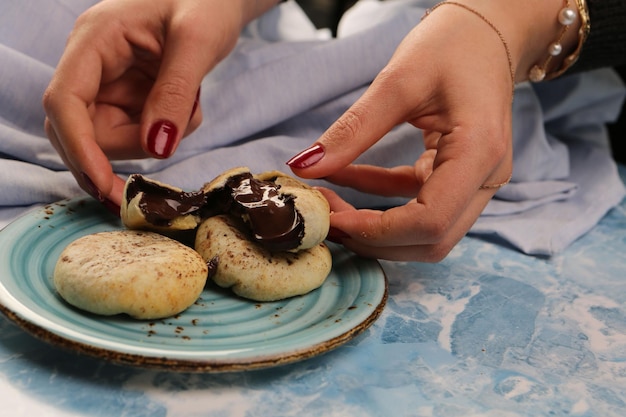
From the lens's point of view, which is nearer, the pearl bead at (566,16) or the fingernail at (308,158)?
the fingernail at (308,158)

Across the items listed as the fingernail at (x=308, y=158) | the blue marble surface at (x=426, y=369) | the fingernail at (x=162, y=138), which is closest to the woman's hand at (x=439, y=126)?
the fingernail at (x=308, y=158)

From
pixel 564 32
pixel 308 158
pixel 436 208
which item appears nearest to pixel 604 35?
pixel 564 32

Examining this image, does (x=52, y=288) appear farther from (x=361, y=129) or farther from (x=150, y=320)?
(x=361, y=129)

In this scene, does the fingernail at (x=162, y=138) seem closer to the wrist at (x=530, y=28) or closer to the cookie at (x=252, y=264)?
the cookie at (x=252, y=264)

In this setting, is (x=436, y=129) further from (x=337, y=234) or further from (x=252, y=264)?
(x=252, y=264)

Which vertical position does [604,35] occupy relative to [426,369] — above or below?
above

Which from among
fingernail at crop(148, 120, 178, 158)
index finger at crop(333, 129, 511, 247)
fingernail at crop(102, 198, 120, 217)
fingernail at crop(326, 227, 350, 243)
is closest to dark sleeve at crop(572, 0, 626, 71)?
index finger at crop(333, 129, 511, 247)
